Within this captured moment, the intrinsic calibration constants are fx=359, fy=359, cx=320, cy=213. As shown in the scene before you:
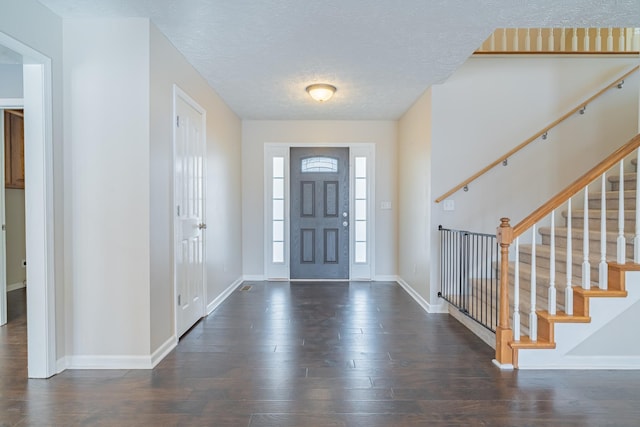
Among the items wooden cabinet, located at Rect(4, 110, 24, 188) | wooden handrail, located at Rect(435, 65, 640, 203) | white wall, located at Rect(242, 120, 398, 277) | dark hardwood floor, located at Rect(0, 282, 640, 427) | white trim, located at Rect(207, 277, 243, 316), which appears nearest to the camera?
dark hardwood floor, located at Rect(0, 282, 640, 427)

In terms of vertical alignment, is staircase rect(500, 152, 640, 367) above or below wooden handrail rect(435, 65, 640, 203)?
below

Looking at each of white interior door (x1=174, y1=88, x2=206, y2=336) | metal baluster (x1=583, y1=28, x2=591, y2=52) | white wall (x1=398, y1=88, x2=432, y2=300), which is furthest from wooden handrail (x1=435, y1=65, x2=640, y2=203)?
white interior door (x1=174, y1=88, x2=206, y2=336)

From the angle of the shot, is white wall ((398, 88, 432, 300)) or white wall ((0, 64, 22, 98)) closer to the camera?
white wall ((0, 64, 22, 98))

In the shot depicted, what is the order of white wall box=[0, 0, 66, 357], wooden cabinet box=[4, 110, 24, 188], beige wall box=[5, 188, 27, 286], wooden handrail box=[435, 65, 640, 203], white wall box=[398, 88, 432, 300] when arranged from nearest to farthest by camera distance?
white wall box=[0, 0, 66, 357] < wooden handrail box=[435, 65, 640, 203] < white wall box=[398, 88, 432, 300] < wooden cabinet box=[4, 110, 24, 188] < beige wall box=[5, 188, 27, 286]

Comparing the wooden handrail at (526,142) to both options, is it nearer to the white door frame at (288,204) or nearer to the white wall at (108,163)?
the white door frame at (288,204)

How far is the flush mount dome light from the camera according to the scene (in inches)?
149

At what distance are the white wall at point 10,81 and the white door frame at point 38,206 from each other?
1044 millimetres

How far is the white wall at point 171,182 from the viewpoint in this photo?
2.59m

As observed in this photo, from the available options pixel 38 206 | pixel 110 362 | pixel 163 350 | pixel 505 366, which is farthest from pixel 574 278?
pixel 38 206

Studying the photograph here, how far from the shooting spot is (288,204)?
5531 mm

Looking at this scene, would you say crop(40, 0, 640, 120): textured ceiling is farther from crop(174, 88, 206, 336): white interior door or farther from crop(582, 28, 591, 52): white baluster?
crop(582, 28, 591, 52): white baluster

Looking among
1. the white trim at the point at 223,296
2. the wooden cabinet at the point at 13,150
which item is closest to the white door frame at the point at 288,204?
the white trim at the point at 223,296

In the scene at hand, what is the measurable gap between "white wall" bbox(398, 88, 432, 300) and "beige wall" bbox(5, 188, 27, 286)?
201 inches

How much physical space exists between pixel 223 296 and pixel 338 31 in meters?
3.20
